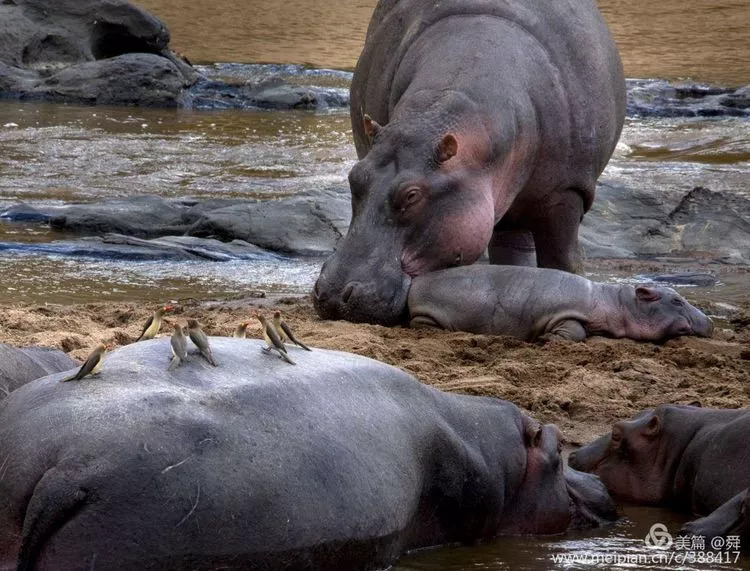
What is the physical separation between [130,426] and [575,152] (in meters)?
4.58

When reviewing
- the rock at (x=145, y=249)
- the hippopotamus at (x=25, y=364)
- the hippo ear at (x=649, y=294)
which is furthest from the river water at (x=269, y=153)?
the hippo ear at (x=649, y=294)

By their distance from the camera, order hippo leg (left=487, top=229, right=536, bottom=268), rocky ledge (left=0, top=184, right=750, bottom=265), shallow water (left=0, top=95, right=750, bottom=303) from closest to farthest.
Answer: shallow water (left=0, top=95, right=750, bottom=303), hippo leg (left=487, top=229, right=536, bottom=268), rocky ledge (left=0, top=184, right=750, bottom=265)

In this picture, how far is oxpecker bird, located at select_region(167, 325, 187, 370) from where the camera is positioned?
317 centimetres

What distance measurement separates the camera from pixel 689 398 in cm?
500

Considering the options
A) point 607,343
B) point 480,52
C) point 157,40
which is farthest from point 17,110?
point 607,343

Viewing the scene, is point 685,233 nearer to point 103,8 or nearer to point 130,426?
point 130,426

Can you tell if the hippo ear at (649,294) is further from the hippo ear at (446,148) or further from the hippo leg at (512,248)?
the hippo leg at (512,248)

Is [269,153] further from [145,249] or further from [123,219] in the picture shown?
[145,249]

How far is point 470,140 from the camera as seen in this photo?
6520 millimetres

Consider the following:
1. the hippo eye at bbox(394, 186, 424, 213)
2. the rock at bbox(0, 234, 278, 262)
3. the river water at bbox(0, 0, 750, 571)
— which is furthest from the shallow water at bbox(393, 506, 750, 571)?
the rock at bbox(0, 234, 278, 262)

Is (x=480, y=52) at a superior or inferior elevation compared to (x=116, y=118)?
superior

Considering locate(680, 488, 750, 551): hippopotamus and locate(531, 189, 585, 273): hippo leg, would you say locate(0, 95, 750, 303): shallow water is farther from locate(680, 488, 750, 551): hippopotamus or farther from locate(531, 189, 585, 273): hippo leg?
locate(680, 488, 750, 551): hippopotamus

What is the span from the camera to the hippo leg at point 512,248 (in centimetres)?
788

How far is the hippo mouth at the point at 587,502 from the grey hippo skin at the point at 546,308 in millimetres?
2188
